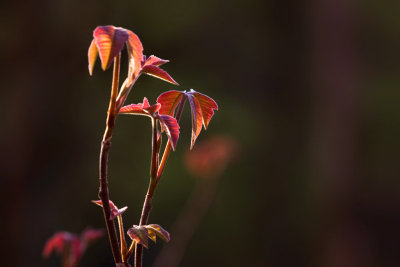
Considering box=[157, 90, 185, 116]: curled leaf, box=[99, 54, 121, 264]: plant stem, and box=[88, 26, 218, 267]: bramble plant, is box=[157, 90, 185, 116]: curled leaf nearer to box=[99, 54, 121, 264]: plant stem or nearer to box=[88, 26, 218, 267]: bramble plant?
box=[88, 26, 218, 267]: bramble plant

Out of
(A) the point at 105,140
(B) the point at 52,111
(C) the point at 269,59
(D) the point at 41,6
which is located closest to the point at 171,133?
(A) the point at 105,140

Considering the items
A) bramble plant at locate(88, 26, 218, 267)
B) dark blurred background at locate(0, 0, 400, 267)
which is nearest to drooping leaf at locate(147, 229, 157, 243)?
bramble plant at locate(88, 26, 218, 267)

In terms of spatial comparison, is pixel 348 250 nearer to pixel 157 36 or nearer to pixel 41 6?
pixel 157 36

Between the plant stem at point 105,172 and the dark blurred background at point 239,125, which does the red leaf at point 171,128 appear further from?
the dark blurred background at point 239,125

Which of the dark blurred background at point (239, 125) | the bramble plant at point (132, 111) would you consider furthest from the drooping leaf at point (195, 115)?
the dark blurred background at point (239, 125)

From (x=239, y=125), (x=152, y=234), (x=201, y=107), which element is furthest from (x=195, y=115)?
(x=239, y=125)

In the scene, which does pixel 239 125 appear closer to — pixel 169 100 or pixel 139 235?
pixel 169 100
